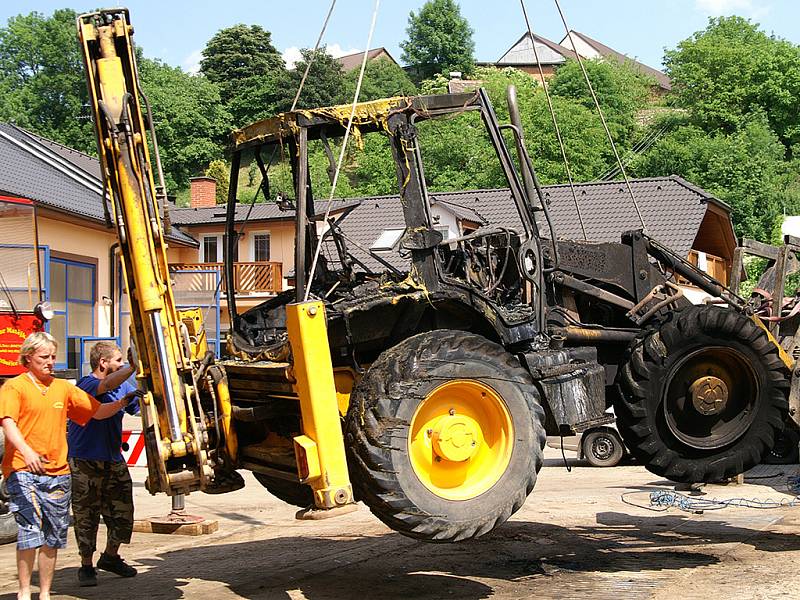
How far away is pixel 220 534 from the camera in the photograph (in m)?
10.5

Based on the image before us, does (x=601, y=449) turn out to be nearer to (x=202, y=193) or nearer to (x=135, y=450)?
(x=135, y=450)

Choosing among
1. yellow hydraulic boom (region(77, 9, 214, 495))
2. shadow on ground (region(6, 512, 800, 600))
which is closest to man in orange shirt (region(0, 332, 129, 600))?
yellow hydraulic boom (region(77, 9, 214, 495))

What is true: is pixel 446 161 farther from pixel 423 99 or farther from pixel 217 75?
pixel 423 99

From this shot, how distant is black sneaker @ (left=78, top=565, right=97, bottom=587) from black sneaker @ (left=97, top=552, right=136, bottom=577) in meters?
0.22

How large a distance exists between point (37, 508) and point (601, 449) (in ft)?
31.9

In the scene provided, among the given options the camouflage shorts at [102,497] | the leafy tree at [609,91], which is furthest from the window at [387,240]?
the leafy tree at [609,91]

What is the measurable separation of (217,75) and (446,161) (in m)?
29.1

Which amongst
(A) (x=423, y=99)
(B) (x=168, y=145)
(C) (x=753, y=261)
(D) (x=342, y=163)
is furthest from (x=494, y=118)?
(B) (x=168, y=145)

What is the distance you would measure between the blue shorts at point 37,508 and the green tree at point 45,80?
6025cm

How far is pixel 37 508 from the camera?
22.9 ft

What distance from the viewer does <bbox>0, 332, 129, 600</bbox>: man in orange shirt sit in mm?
6945

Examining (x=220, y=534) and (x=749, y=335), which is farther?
(x=220, y=534)

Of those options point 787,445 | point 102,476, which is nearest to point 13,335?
point 102,476

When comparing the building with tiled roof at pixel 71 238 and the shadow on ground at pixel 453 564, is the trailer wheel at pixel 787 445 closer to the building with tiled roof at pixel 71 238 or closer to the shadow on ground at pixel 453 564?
the shadow on ground at pixel 453 564
